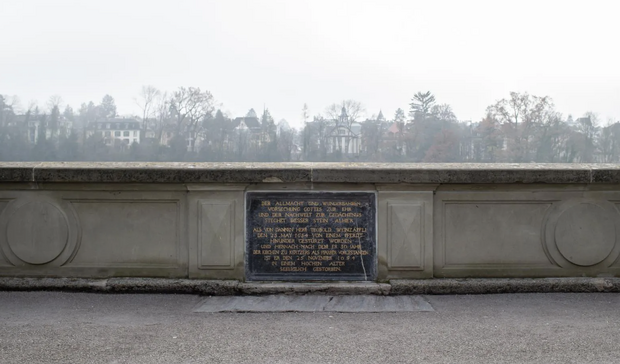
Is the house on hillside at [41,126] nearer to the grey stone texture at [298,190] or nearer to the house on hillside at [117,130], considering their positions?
the house on hillside at [117,130]

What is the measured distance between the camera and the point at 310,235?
530 cm

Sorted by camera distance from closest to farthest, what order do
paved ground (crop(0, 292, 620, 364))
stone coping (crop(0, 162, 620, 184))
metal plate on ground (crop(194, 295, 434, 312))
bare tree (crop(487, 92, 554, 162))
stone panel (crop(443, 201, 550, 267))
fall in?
paved ground (crop(0, 292, 620, 364))
metal plate on ground (crop(194, 295, 434, 312))
stone coping (crop(0, 162, 620, 184))
stone panel (crop(443, 201, 550, 267))
bare tree (crop(487, 92, 554, 162))

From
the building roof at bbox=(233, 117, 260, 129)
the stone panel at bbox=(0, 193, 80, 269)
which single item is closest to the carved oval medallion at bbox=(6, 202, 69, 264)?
the stone panel at bbox=(0, 193, 80, 269)

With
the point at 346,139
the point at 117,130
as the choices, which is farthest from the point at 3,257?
the point at 117,130

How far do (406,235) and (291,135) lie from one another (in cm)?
5373

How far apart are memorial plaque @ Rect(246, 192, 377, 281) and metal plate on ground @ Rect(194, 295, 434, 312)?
0.33m

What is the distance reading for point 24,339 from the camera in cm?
370

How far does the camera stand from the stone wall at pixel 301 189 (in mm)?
5266

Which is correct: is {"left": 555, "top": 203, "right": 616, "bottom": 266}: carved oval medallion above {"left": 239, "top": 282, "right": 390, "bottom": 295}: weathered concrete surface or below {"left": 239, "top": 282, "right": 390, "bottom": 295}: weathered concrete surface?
above

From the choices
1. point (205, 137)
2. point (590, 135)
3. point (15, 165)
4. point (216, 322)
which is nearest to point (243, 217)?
point (216, 322)

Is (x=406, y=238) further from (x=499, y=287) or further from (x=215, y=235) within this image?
(x=215, y=235)

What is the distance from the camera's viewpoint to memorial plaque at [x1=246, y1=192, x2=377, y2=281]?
17.3 feet

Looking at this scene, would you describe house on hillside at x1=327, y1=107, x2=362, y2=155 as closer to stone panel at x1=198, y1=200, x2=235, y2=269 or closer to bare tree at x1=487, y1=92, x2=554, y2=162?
bare tree at x1=487, y1=92, x2=554, y2=162

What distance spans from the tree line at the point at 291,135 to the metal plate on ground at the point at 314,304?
35.2 m
